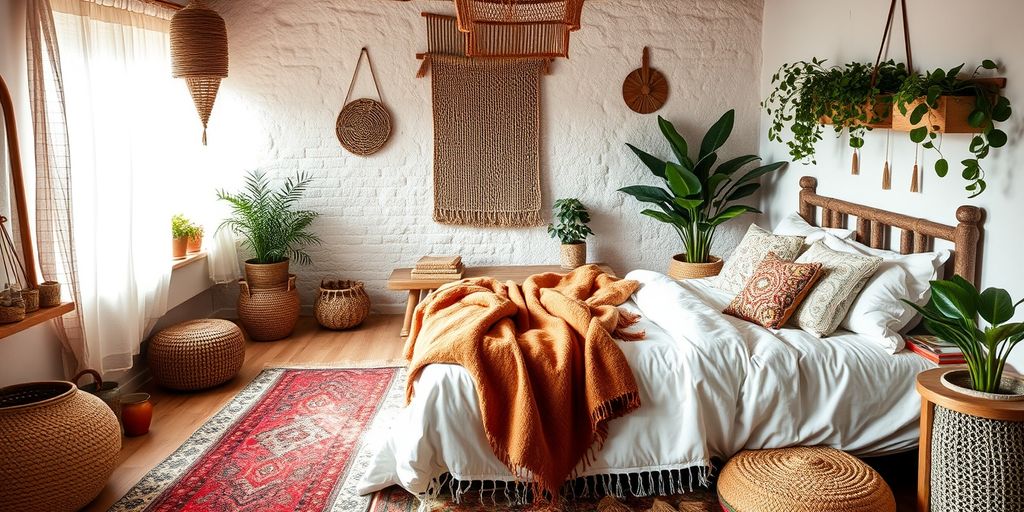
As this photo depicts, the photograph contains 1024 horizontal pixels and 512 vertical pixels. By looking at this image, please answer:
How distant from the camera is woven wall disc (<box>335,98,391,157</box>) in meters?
6.04

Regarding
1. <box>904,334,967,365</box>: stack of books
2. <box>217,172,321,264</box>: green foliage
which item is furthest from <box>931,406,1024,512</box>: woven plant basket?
<box>217,172,321,264</box>: green foliage

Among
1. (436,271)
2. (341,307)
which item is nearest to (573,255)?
(436,271)

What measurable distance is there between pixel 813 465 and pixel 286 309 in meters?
3.74

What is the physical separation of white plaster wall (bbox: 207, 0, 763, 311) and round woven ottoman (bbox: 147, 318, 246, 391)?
162cm

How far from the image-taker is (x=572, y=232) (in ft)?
19.7

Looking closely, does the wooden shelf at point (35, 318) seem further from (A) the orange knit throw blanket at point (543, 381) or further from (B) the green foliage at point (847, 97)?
(B) the green foliage at point (847, 97)

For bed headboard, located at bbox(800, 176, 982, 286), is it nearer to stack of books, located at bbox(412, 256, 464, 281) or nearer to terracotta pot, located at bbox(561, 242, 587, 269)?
terracotta pot, located at bbox(561, 242, 587, 269)

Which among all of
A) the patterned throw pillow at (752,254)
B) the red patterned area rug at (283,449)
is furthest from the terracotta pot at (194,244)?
the patterned throw pillow at (752,254)

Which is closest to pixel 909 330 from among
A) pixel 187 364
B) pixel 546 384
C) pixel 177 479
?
pixel 546 384

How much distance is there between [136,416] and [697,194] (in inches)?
140

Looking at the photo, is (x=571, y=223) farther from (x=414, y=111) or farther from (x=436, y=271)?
(x=414, y=111)

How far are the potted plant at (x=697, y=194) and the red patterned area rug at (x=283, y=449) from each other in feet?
6.94

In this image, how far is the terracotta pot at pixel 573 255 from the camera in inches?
236

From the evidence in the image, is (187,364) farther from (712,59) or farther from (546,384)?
(712,59)
